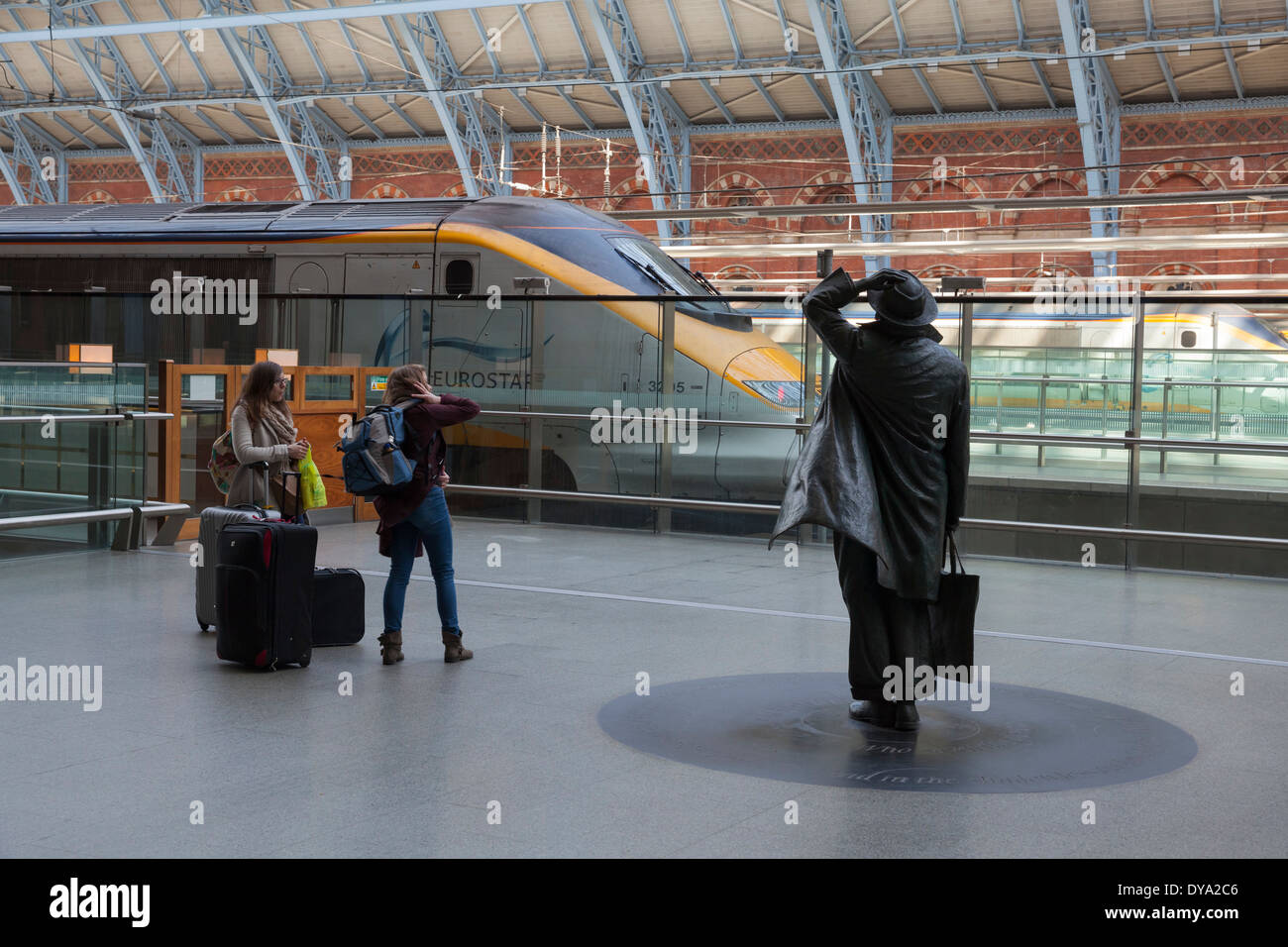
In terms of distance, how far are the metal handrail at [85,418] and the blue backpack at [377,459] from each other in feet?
13.5

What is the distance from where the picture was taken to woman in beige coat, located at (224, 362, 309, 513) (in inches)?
280

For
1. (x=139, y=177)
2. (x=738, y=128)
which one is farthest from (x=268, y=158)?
(x=738, y=128)

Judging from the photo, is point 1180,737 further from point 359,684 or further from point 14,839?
point 14,839

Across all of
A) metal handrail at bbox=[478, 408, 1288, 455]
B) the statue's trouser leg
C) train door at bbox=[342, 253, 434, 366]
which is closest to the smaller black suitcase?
the statue's trouser leg

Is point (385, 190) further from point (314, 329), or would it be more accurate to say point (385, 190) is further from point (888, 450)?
point (888, 450)

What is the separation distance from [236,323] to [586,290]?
12.0ft

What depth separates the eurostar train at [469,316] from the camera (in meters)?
12.0

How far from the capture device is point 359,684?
19.7 ft

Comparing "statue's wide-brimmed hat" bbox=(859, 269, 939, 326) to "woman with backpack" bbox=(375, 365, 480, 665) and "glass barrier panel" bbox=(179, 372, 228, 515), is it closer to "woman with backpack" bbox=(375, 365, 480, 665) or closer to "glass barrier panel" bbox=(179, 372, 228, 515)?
"woman with backpack" bbox=(375, 365, 480, 665)

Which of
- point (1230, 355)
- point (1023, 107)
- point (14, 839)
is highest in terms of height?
point (1023, 107)

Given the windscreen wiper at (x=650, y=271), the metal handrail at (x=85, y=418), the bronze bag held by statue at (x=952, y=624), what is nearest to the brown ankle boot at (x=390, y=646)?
the bronze bag held by statue at (x=952, y=624)

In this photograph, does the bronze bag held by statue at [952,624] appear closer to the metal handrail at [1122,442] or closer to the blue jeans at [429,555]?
the blue jeans at [429,555]

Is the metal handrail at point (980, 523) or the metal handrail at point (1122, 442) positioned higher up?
the metal handrail at point (1122, 442)

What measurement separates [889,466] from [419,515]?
2.26 m
